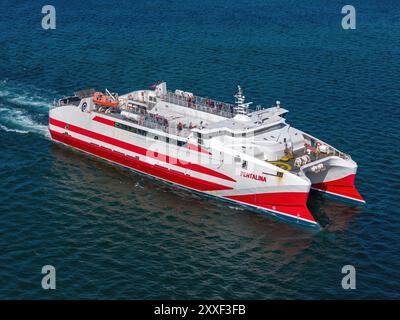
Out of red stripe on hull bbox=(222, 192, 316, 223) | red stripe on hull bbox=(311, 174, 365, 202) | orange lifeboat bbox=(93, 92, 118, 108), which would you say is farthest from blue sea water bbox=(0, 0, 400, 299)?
orange lifeboat bbox=(93, 92, 118, 108)

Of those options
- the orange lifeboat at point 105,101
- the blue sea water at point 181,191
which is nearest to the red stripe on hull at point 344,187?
the blue sea water at point 181,191

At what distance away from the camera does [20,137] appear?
82.1 metres

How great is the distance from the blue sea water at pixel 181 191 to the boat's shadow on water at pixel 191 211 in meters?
0.23

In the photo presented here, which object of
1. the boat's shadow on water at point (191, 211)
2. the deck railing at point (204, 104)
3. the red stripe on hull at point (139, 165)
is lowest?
the boat's shadow on water at point (191, 211)

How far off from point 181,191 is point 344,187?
1885 centimetres

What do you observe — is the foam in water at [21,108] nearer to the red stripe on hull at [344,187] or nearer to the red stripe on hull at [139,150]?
the red stripe on hull at [139,150]

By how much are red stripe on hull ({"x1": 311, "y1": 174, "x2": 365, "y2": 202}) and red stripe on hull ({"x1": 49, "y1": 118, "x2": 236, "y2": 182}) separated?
38.7 ft

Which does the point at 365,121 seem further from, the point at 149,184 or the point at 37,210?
the point at 37,210

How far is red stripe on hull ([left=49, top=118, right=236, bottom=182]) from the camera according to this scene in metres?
70.0

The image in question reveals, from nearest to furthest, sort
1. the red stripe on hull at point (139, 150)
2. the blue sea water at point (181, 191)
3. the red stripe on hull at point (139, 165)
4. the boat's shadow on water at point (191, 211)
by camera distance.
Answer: the blue sea water at point (181, 191) → the boat's shadow on water at point (191, 211) → the red stripe on hull at point (139, 150) → the red stripe on hull at point (139, 165)

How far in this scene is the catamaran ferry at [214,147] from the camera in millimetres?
66812

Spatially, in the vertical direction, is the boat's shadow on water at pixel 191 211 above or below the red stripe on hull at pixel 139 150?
below

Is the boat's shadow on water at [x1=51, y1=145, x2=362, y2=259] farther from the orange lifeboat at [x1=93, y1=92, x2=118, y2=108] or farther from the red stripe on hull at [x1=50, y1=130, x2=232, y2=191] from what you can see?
the orange lifeboat at [x1=93, y1=92, x2=118, y2=108]

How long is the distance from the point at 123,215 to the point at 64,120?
2143 cm
